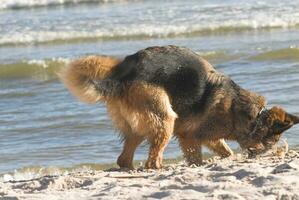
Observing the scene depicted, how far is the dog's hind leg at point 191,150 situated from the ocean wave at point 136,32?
1086 cm

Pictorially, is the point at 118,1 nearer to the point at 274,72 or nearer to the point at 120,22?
the point at 120,22

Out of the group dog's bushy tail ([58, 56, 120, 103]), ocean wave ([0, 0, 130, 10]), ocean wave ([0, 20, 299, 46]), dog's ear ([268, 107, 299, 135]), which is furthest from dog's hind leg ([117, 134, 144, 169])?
ocean wave ([0, 0, 130, 10])

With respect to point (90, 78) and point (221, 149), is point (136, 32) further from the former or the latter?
point (90, 78)

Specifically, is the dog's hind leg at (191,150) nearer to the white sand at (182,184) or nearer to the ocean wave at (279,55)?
the white sand at (182,184)

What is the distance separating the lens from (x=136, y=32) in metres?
18.9

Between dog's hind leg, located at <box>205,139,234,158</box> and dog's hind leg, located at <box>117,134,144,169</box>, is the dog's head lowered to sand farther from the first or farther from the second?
dog's hind leg, located at <box>117,134,144,169</box>

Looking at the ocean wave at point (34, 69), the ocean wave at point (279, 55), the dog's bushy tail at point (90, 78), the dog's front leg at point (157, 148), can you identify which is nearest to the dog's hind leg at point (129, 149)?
the dog's front leg at point (157, 148)

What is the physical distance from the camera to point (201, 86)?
7.17 metres

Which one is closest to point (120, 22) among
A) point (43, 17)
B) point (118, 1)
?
point (43, 17)

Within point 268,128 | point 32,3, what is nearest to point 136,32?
point 32,3

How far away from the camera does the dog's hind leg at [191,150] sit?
7.37m

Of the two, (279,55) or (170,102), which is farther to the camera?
(279,55)

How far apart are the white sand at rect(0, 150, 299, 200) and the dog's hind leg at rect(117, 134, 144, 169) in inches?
13.4

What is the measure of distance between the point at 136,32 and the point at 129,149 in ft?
38.2
